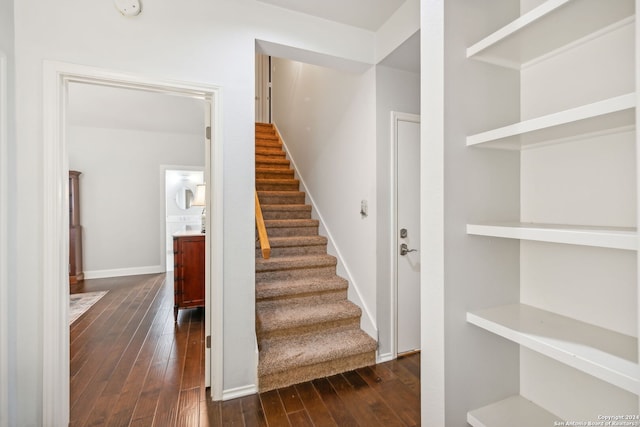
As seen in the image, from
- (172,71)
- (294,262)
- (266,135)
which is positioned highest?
(266,135)

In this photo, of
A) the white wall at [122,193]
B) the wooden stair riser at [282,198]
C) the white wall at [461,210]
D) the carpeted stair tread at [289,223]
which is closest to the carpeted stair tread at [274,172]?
the wooden stair riser at [282,198]

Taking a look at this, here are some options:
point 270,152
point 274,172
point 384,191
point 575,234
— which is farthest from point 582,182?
point 270,152

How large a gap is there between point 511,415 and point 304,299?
5.95 ft

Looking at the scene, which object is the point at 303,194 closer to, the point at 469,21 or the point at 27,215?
the point at 27,215

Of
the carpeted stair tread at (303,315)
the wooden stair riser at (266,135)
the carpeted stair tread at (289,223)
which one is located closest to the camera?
the carpeted stair tread at (303,315)

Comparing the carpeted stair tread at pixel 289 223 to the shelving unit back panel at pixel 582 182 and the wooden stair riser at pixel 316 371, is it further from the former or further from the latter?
the shelving unit back panel at pixel 582 182

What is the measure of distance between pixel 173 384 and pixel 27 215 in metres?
1.39

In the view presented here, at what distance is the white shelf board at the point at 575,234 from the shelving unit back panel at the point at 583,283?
0.42 ft

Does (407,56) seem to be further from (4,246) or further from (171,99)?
(171,99)

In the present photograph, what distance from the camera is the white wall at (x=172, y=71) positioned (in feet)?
4.95

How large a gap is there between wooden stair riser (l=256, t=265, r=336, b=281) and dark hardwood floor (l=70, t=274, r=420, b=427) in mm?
837

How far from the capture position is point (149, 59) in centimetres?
171

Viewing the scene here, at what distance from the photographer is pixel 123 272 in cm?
507

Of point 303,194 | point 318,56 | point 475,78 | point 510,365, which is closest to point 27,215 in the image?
point 318,56
